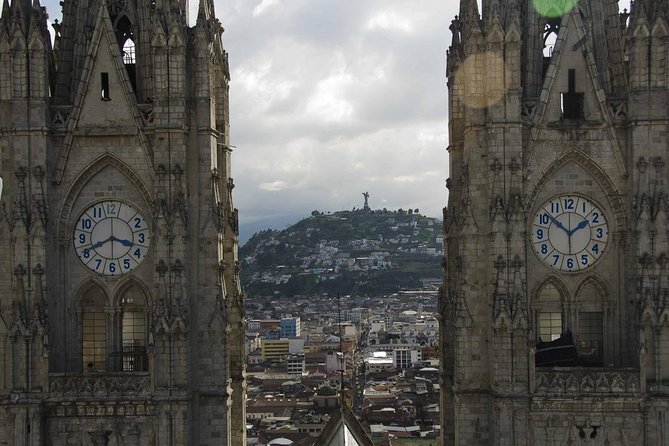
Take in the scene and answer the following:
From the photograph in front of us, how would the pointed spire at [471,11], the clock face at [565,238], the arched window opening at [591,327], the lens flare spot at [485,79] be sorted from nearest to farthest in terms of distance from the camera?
the lens flare spot at [485,79] → the pointed spire at [471,11] → the clock face at [565,238] → the arched window opening at [591,327]

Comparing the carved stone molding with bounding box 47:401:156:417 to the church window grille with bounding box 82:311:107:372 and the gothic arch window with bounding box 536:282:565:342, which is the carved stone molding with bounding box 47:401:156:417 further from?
the gothic arch window with bounding box 536:282:565:342

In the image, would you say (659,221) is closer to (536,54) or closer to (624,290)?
(624,290)

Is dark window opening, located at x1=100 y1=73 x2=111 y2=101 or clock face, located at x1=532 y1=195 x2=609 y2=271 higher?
dark window opening, located at x1=100 y1=73 x2=111 y2=101

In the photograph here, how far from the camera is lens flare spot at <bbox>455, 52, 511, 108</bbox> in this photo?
39.3 m

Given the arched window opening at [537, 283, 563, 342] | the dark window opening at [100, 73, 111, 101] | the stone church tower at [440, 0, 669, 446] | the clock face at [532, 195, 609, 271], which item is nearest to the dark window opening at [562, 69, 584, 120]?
the stone church tower at [440, 0, 669, 446]

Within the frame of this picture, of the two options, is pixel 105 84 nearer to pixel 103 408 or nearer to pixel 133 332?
pixel 133 332

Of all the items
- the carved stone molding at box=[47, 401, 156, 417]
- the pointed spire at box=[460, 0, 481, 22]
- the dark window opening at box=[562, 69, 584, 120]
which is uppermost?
the pointed spire at box=[460, 0, 481, 22]

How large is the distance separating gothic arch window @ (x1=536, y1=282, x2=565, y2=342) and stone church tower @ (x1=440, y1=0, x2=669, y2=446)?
0.17ft

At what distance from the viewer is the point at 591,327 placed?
40.7 meters

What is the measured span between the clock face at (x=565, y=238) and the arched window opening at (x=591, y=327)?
3.80ft

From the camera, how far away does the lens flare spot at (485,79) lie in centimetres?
3928

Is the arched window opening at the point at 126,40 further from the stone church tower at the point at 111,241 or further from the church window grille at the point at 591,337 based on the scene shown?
the church window grille at the point at 591,337

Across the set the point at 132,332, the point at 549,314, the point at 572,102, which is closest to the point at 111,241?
the point at 132,332

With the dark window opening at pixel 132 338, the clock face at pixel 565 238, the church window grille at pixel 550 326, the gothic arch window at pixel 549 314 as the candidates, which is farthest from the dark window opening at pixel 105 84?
the church window grille at pixel 550 326
